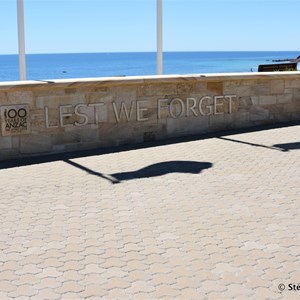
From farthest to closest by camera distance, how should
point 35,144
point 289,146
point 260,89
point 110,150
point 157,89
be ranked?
point 260,89 → point 157,89 → point 289,146 → point 110,150 → point 35,144

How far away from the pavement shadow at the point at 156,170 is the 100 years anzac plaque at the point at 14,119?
2.63ft

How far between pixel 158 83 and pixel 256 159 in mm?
2181

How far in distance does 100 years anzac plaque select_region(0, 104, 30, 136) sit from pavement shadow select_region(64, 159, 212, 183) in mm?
801

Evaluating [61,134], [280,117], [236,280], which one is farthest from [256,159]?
[236,280]

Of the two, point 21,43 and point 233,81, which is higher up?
point 21,43

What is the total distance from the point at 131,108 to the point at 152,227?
4.44 metres

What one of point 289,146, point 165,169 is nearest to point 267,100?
point 289,146

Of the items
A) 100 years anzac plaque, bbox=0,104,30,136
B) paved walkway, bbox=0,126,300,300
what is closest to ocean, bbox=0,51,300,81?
100 years anzac plaque, bbox=0,104,30,136

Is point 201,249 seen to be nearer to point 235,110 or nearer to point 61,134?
point 61,134

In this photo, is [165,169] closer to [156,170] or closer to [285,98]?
[156,170]

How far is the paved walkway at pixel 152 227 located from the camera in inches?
170

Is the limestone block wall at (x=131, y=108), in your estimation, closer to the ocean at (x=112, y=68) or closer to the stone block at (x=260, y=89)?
the stone block at (x=260, y=89)

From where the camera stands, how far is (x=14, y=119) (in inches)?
343

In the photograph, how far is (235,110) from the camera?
11.3m
